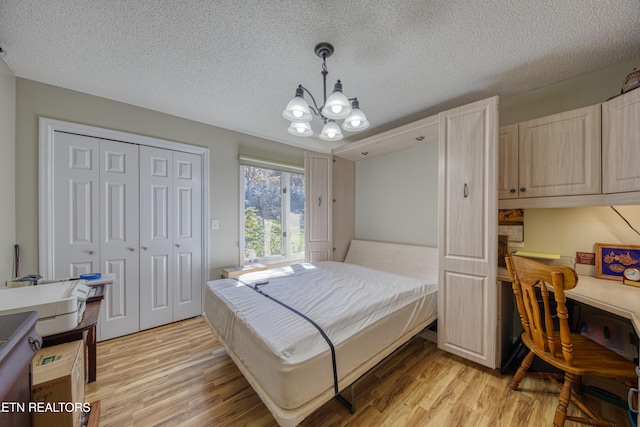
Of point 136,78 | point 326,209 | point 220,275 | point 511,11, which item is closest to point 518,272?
point 511,11

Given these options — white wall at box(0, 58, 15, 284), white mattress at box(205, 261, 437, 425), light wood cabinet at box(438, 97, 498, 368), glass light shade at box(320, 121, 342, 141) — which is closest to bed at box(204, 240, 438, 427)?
white mattress at box(205, 261, 437, 425)

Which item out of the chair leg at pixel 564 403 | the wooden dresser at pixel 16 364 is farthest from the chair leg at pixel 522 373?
the wooden dresser at pixel 16 364

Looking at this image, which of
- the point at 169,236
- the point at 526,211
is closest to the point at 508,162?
the point at 526,211

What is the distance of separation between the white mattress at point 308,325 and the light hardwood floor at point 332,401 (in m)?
0.31

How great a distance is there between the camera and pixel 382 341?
1.68 meters

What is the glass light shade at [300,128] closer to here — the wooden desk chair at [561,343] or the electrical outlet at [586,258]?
Answer: the wooden desk chair at [561,343]

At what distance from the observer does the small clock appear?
1614mm

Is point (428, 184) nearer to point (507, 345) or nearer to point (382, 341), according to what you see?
point (507, 345)

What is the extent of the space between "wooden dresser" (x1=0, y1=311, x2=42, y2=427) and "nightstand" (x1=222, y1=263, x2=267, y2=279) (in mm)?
2166

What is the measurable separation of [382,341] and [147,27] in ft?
8.66

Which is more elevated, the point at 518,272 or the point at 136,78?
the point at 136,78

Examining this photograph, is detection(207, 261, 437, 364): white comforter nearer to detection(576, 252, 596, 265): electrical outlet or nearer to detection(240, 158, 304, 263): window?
detection(240, 158, 304, 263): window

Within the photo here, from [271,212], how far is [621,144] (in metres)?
3.52

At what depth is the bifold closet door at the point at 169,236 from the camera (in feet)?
8.68
